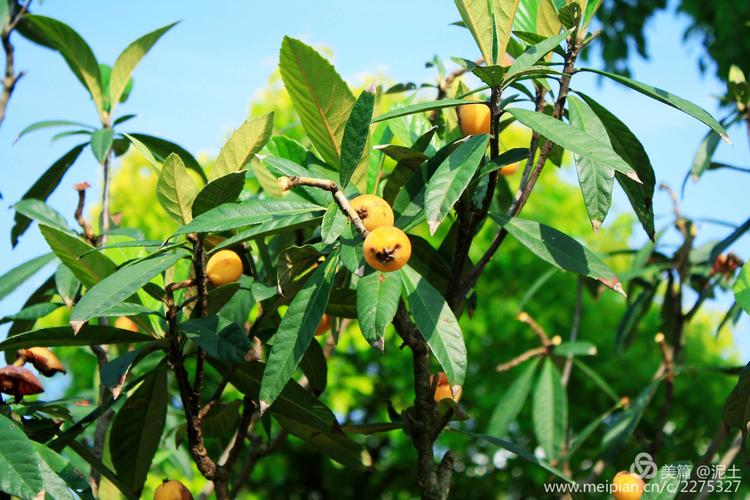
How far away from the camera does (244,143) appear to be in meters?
1.00

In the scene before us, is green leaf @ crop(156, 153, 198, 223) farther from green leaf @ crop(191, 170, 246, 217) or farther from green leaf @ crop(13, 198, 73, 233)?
green leaf @ crop(13, 198, 73, 233)

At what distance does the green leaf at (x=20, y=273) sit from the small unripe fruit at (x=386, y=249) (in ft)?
2.81

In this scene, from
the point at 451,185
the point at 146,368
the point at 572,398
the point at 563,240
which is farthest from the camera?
the point at 572,398

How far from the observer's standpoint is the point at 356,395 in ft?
28.0

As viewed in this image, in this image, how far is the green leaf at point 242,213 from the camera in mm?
836

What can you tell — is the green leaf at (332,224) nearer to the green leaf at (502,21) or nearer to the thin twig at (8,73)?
the green leaf at (502,21)

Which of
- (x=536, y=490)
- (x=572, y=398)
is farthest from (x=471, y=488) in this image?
(x=572, y=398)

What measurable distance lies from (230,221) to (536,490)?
8355 mm

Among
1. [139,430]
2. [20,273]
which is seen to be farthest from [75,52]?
[139,430]

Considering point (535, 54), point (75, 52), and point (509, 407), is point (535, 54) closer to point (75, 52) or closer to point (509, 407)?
point (75, 52)

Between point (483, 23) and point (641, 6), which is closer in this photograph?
point (483, 23)

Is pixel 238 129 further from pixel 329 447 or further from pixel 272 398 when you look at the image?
pixel 329 447

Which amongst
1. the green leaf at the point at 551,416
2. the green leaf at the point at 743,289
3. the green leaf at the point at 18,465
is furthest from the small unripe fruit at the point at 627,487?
the green leaf at the point at 551,416

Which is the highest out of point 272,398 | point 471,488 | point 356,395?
point 272,398
